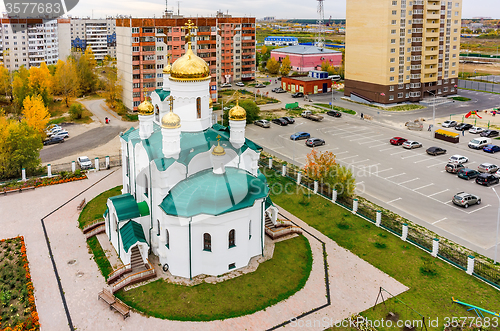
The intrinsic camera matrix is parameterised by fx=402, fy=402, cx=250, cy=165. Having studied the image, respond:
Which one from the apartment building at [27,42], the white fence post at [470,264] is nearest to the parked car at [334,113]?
the white fence post at [470,264]

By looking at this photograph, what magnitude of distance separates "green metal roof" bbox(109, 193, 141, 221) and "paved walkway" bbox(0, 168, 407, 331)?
2962 millimetres

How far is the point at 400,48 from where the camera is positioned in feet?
185

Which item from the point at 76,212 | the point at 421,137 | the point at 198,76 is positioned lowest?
the point at 76,212

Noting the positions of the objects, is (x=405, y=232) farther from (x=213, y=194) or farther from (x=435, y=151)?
(x=435, y=151)

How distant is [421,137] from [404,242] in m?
24.9

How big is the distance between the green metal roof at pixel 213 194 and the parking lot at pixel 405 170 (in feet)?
41.7

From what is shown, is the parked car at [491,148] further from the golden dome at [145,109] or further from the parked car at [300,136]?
the golden dome at [145,109]

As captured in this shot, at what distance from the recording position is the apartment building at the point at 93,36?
112375 mm

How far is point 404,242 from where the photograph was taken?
75.1ft

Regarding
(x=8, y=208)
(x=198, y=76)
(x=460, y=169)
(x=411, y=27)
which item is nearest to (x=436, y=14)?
(x=411, y=27)

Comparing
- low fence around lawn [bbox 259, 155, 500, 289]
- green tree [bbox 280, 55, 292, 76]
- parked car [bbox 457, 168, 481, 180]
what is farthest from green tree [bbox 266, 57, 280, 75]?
parked car [bbox 457, 168, 481, 180]

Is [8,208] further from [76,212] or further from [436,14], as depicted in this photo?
[436,14]

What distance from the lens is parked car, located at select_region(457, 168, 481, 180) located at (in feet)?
→ 106

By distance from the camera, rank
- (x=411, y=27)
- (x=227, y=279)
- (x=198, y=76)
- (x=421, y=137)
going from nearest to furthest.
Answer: (x=227, y=279) → (x=198, y=76) → (x=421, y=137) → (x=411, y=27)
